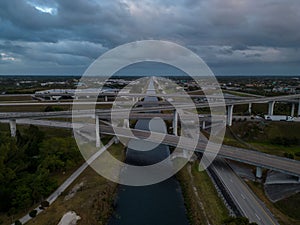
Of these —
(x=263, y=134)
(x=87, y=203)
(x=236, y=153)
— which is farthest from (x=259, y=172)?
(x=263, y=134)

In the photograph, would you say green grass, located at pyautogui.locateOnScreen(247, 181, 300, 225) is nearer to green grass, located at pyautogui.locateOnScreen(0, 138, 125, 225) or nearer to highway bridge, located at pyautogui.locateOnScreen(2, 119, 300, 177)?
highway bridge, located at pyautogui.locateOnScreen(2, 119, 300, 177)

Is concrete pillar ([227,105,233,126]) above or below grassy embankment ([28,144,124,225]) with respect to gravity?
above

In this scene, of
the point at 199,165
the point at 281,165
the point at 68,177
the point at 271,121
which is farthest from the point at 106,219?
the point at 271,121

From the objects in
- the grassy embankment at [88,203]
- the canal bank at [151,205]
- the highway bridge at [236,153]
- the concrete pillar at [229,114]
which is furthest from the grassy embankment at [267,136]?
the grassy embankment at [88,203]

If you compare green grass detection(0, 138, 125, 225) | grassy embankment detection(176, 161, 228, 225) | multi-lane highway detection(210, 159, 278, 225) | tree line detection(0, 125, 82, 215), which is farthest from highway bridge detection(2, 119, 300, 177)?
green grass detection(0, 138, 125, 225)

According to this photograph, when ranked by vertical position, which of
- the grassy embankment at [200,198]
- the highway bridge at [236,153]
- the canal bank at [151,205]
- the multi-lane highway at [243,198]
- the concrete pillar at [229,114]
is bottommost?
the canal bank at [151,205]

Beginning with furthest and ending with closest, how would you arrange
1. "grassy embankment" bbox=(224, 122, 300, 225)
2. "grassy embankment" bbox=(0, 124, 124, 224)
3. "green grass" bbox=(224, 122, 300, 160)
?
1. "green grass" bbox=(224, 122, 300, 160)
2. "grassy embankment" bbox=(224, 122, 300, 225)
3. "grassy embankment" bbox=(0, 124, 124, 224)

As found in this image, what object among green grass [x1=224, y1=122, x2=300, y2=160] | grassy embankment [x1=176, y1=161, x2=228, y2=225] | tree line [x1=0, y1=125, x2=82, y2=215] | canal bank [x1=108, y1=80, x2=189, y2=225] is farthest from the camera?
green grass [x1=224, y1=122, x2=300, y2=160]

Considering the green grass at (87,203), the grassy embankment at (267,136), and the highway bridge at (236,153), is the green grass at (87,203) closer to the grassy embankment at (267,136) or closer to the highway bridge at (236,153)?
the highway bridge at (236,153)

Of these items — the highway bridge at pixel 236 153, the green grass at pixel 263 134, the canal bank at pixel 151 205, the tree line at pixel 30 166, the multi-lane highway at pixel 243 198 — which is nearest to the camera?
the multi-lane highway at pixel 243 198

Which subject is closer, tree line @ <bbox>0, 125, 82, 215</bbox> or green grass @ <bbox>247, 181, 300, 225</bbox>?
green grass @ <bbox>247, 181, 300, 225</bbox>

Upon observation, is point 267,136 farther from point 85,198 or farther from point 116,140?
point 85,198
